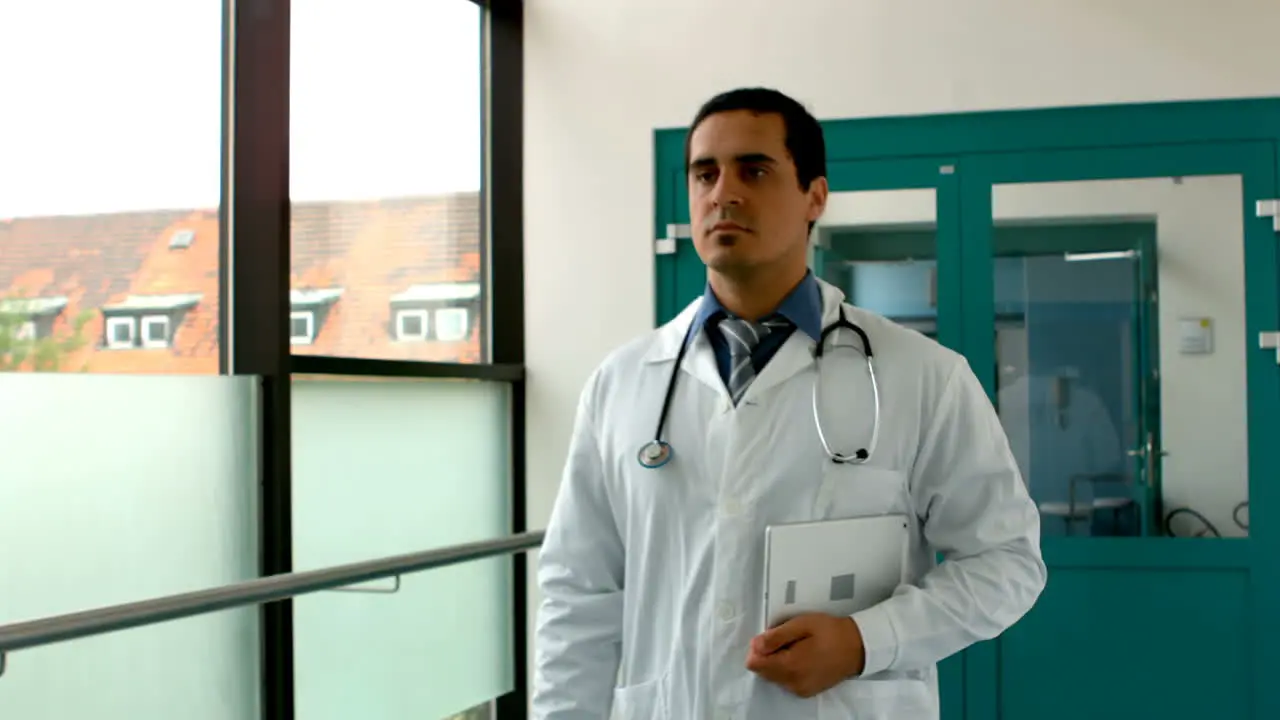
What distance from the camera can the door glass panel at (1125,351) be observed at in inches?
148

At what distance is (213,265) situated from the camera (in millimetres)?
2902

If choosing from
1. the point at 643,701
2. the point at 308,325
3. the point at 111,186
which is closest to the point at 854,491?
the point at 643,701

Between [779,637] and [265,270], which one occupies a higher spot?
Answer: [265,270]

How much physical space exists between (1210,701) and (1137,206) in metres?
1.38

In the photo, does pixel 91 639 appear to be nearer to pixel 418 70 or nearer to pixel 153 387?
pixel 153 387

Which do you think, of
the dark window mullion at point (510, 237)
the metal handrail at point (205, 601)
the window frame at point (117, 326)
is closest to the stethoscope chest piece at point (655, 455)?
the metal handrail at point (205, 601)

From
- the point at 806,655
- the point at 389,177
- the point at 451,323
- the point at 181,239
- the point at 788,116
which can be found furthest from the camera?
the point at 451,323

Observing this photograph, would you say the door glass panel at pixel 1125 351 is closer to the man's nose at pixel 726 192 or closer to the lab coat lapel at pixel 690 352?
the lab coat lapel at pixel 690 352

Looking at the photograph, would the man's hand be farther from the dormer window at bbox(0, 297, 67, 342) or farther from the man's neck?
the dormer window at bbox(0, 297, 67, 342)

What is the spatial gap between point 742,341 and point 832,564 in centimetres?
33

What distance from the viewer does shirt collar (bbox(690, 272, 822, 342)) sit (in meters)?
1.69

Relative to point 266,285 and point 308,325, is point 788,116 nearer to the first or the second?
point 266,285

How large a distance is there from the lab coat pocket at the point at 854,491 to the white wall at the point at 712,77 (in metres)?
2.55

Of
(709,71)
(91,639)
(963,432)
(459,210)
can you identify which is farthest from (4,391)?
(709,71)
